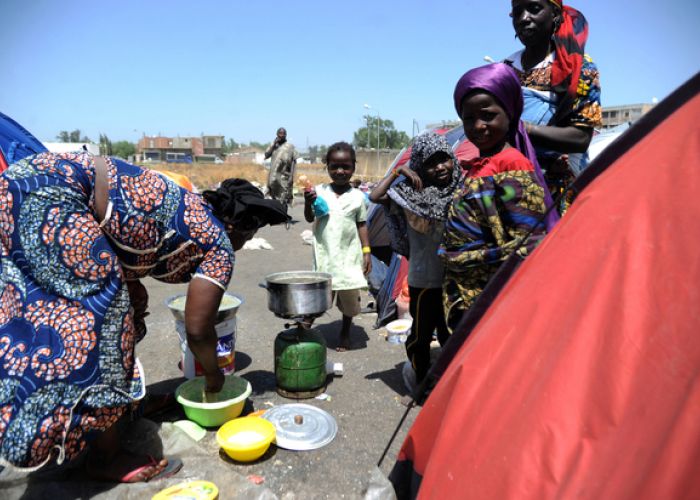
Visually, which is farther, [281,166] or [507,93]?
[281,166]

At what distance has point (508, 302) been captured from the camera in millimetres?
1646

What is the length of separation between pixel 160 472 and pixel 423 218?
1.96m

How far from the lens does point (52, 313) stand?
2061 millimetres

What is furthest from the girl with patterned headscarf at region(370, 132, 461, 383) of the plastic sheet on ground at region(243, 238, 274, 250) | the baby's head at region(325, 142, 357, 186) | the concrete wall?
the concrete wall

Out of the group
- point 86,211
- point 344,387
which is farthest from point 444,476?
point 344,387

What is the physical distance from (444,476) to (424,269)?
5.83 ft

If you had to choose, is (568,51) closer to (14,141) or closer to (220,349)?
→ (220,349)

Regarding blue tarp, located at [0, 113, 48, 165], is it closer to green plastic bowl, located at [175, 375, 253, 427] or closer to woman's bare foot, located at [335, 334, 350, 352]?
green plastic bowl, located at [175, 375, 253, 427]

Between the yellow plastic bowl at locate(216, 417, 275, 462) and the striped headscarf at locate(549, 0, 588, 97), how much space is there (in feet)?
8.04

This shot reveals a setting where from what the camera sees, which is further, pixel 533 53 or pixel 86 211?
pixel 533 53

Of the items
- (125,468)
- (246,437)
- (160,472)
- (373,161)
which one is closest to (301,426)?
(246,437)

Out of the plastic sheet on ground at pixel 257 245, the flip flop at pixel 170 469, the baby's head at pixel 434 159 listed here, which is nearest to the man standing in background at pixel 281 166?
the plastic sheet on ground at pixel 257 245

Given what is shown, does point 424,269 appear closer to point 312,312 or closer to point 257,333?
point 312,312

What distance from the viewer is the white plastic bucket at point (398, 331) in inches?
173
